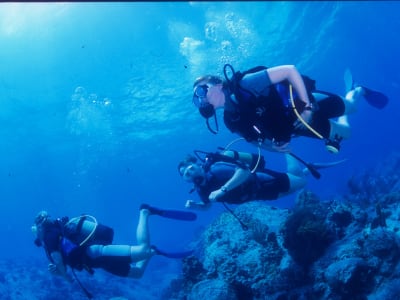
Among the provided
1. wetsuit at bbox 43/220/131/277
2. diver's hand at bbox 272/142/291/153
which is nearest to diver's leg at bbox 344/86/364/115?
diver's hand at bbox 272/142/291/153

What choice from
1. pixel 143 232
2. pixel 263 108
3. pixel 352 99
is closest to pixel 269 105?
pixel 263 108

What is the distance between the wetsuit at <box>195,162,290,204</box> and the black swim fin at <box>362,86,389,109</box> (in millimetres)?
2442

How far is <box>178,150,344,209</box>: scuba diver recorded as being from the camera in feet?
20.4

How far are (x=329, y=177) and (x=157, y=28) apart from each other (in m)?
50.0

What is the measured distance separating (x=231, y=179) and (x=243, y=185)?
673mm

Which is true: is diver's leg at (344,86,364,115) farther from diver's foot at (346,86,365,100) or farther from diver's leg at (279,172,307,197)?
diver's leg at (279,172,307,197)

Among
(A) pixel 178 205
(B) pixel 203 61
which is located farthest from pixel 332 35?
(A) pixel 178 205

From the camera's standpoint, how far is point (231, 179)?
6.11 metres

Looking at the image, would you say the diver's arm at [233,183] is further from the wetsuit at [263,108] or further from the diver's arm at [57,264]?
the diver's arm at [57,264]

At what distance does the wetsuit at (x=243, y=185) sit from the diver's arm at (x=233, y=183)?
0.64 feet

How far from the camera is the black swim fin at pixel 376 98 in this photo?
6.94 meters

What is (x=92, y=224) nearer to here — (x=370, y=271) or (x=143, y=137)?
(x=370, y=271)

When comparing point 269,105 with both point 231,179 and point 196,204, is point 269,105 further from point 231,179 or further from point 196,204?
point 196,204

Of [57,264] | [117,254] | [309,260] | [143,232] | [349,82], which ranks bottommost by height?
[309,260]
